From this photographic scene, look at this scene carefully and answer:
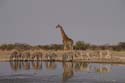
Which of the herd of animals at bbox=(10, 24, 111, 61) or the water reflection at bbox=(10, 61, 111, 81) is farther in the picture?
the herd of animals at bbox=(10, 24, 111, 61)

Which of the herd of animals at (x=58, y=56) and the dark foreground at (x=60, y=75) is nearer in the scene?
the dark foreground at (x=60, y=75)

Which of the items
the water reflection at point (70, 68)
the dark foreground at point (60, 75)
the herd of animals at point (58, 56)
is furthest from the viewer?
the herd of animals at point (58, 56)

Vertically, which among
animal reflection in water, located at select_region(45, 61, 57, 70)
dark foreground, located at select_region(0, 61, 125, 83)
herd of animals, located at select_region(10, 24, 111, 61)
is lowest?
dark foreground, located at select_region(0, 61, 125, 83)

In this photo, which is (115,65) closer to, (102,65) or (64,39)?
(102,65)

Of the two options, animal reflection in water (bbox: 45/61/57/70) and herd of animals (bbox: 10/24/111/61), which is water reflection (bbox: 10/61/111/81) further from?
herd of animals (bbox: 10/24/111/61)

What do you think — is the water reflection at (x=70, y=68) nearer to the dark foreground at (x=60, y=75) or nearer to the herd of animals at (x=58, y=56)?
the dark foreground at (x=60, y=75)

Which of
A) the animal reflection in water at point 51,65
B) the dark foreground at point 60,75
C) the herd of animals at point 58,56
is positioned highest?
the herd of animals at point 58,56

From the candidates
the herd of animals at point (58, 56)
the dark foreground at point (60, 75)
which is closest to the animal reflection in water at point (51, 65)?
the dark foreground at point (60, 75)

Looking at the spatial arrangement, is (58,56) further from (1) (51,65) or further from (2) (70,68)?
(2) (70,68)

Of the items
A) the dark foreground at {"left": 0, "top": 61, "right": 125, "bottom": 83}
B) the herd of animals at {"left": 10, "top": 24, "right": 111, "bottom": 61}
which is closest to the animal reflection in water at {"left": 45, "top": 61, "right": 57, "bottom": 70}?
the dark foreground at {"left": 0, "top": 61, "right": 125, "bottom": 83}

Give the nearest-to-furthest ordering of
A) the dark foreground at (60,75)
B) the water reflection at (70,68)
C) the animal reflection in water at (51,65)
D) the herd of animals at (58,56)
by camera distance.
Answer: the dark foreground at (60,75)
the water reflection at (70,68)
the animal reflection in water at (51,65)
the herd of animals at (58,56)

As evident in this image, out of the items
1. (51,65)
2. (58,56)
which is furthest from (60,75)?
(58,56)

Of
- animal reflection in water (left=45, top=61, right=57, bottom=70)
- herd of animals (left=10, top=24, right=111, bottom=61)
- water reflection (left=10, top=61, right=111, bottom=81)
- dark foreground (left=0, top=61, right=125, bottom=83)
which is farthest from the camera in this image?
herd of animals (left=10, top=24, right=111, bottom=61)

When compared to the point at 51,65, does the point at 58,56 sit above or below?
above
